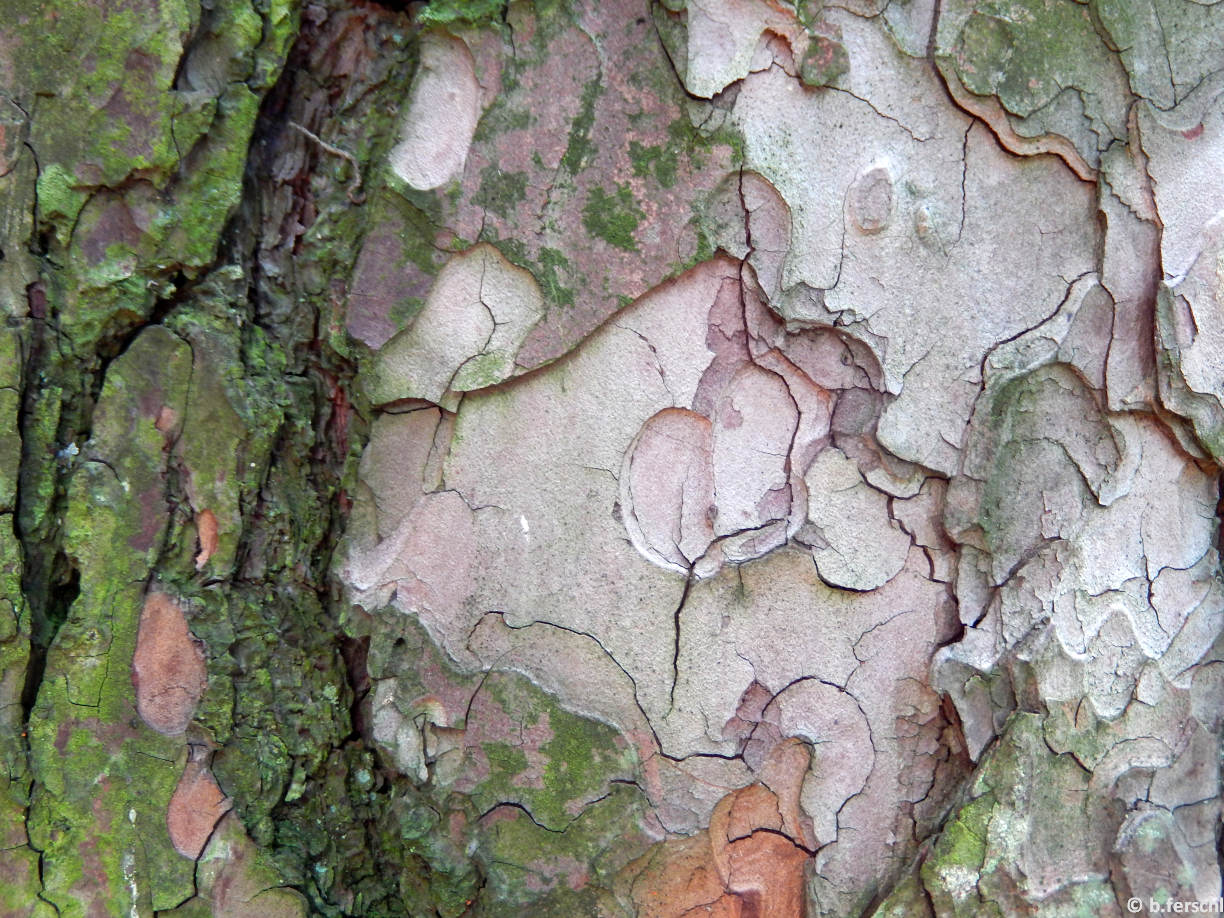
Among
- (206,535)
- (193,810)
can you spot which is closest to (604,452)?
(206,535)

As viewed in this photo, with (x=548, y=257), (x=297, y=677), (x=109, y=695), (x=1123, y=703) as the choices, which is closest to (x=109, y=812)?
(x=109, y=695)

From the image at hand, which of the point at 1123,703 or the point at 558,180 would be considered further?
the point at 1123,703

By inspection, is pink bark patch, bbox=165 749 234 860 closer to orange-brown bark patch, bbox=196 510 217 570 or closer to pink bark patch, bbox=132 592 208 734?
pink bark patch, bbox=132 592 208 734

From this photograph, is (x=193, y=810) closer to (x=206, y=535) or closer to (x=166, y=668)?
(x=166, y=668)

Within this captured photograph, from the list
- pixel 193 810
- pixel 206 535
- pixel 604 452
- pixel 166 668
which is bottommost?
pixel 193 810

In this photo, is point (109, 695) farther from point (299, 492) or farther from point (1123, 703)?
point (1123, 703)

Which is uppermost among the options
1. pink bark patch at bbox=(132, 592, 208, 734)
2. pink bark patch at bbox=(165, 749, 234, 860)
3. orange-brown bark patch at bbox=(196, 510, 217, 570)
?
orange-brown bark patch at bbox=(196, 510, 217, 570)

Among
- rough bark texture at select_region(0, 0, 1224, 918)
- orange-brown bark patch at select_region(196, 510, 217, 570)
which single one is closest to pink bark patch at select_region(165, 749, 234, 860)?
rough bark texture at select_region(0, 0, 1224, 918)
